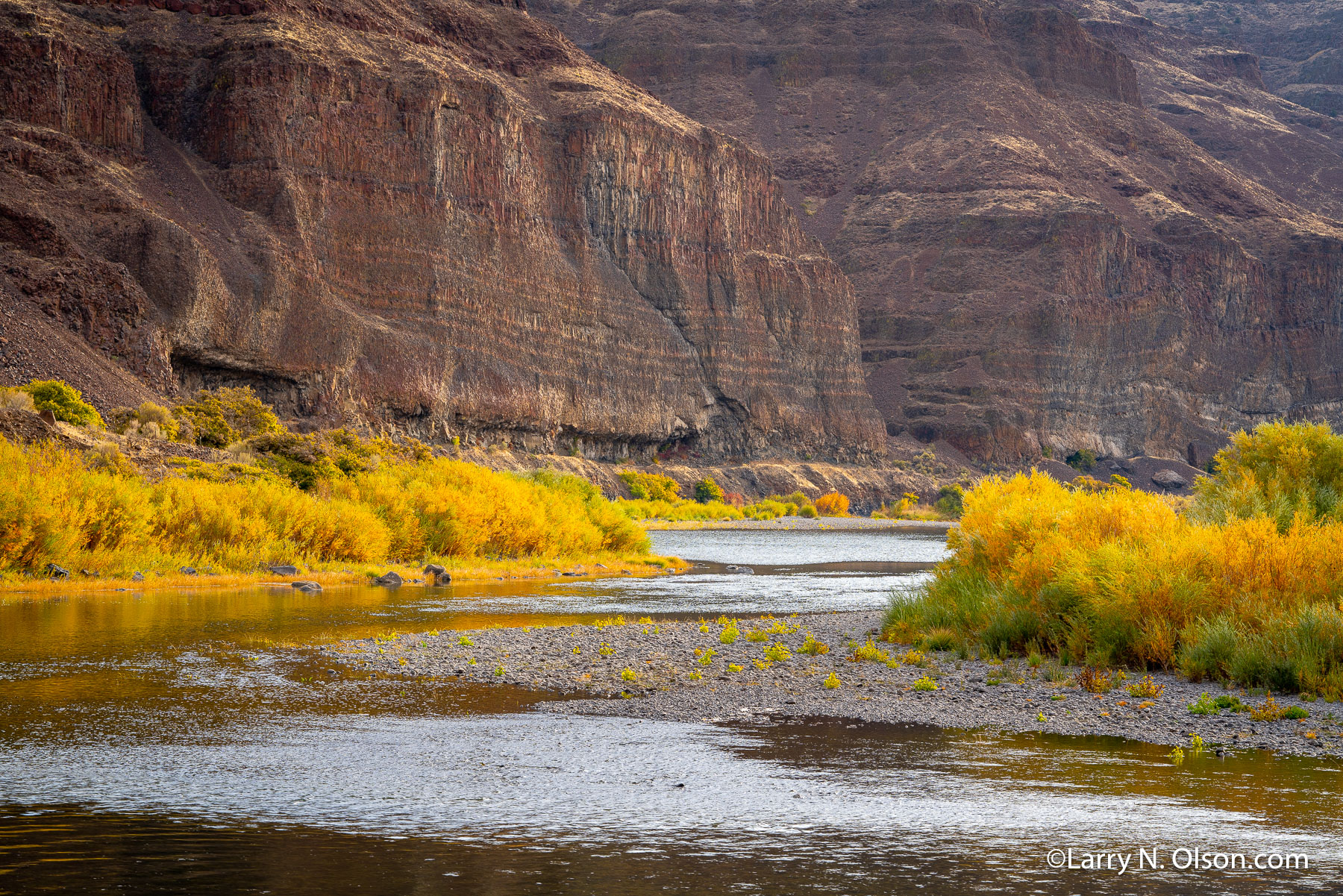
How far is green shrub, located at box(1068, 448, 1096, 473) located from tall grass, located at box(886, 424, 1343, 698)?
165 metres

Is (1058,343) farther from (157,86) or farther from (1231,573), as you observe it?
(1231,573)

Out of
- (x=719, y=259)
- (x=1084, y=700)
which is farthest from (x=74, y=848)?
(x=719, y=259)

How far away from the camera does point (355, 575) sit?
39406mm

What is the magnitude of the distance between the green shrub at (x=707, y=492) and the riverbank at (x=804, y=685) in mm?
112372

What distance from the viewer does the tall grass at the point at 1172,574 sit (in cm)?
1900

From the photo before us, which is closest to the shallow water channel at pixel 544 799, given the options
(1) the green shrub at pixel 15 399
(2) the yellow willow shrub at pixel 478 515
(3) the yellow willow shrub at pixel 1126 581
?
(3) the yellow willow shrub at pixel 1126 581

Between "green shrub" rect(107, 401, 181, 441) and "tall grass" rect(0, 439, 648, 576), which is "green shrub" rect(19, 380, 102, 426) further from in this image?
"tall grass" rect(0, 439, 648, 576)

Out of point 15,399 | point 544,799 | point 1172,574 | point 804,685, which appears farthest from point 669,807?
point 15,399

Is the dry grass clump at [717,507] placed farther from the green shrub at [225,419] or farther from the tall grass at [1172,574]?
the tall grass at [1172,574]

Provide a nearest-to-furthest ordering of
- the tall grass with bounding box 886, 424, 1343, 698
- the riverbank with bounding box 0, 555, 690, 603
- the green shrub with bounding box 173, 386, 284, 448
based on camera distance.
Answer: the tall grass with bounding box 886, 424, 1343, 698, the riverbank with bounding box 0, 555, 690, 603, the green shrub with bounding box 173, 386, 284, 448

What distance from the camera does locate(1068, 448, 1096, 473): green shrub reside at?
188 meters

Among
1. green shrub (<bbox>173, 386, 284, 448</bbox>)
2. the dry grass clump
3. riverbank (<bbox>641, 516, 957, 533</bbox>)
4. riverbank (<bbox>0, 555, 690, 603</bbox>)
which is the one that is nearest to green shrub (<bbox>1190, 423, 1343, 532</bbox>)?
riverbank (<bbox>0, 555, 690, 603</bbox>)

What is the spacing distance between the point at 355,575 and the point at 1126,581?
24743 millimetres

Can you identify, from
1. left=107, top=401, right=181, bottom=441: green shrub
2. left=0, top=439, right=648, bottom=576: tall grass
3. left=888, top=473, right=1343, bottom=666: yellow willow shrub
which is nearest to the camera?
left=888, top=473, right=1343, bottom=666: yellow willow shrub
